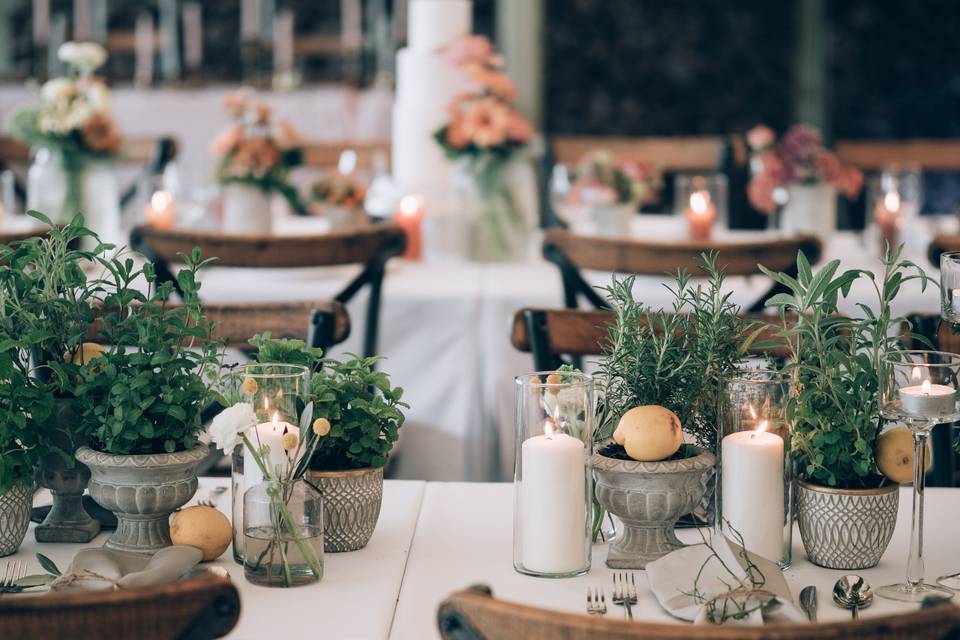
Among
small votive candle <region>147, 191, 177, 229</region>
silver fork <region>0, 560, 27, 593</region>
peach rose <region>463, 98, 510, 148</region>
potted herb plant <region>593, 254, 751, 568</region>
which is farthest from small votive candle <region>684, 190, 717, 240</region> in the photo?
silver fork <region>0, 560, 27, 593</region>

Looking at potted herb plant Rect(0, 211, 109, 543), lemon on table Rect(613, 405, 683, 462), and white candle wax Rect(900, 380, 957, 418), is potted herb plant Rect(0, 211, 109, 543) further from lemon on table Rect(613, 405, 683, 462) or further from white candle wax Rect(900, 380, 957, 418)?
white candle wax Rect(900, 380, 957, 418)

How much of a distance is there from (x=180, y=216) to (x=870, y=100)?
4.41 m

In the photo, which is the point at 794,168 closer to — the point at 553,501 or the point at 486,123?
the point at 486,123

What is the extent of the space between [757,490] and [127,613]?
24.2 inches

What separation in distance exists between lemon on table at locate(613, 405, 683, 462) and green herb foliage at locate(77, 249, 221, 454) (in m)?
0.41

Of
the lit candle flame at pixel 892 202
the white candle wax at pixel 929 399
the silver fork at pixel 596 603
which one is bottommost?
the silver fork at pixel 596 603

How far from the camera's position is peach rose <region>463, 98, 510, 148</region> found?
2.95 m

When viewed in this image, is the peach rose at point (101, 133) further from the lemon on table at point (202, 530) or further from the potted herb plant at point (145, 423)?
the lemon on table at point (202, 530)

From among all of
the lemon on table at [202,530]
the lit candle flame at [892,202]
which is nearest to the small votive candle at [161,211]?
the lit candle flame at [892,202]

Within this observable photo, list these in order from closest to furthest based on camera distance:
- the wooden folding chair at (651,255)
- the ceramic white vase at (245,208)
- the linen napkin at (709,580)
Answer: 1. the linen napkin at (709,580)
2. the wooden folding chair at (651,255)
3. the ceramic white vase at (245,208)

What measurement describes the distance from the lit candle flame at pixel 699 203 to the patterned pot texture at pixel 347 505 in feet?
6.79

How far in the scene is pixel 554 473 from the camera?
1.15 meters

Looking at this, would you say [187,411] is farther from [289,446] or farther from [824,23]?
[824,23]

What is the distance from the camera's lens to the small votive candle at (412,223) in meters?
3.10
